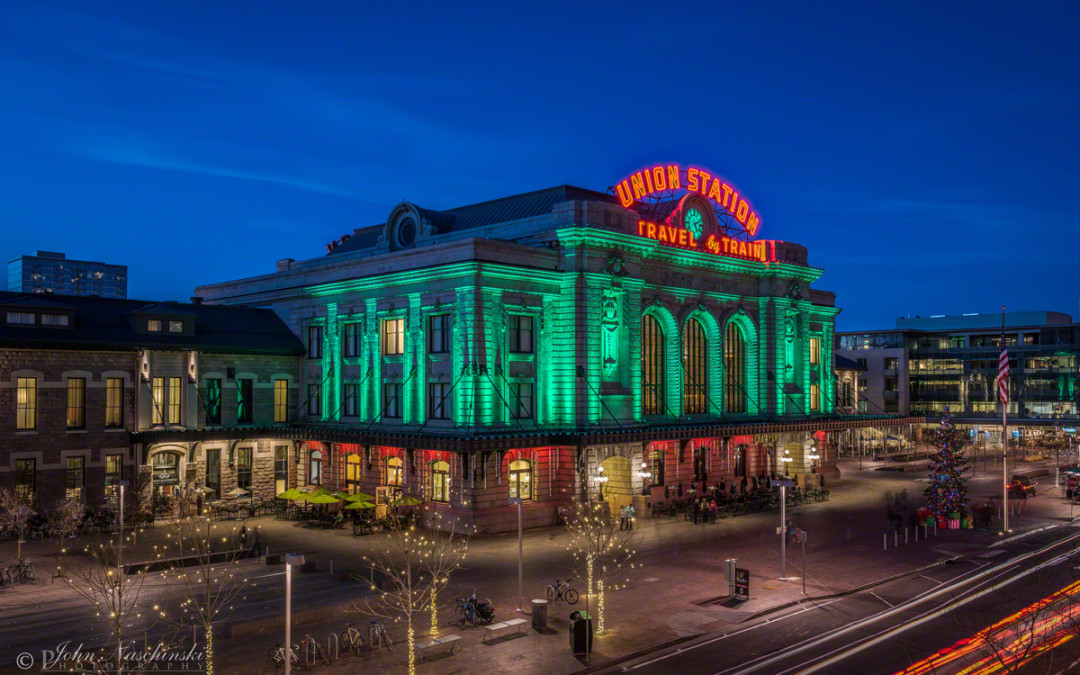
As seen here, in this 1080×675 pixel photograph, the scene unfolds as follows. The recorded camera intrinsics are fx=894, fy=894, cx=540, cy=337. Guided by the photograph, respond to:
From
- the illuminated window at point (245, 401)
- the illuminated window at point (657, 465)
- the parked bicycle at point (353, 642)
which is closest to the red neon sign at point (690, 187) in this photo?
the illuminated window at point (657, 465)

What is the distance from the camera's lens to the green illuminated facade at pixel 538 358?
57.0m

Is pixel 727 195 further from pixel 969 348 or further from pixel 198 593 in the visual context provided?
pixel 969 348

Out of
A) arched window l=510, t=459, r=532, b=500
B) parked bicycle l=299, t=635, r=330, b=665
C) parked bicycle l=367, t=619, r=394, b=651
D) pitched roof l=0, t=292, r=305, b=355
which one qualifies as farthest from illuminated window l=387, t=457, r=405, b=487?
parked bicycle l=299, t=635, r=330, b=665

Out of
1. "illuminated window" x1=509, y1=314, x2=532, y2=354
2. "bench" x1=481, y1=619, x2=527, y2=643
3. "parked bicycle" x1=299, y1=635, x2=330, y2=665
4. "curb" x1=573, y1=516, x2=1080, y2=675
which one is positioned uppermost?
"illuminated window" x1=509, y1=314, x2=532, y2=354

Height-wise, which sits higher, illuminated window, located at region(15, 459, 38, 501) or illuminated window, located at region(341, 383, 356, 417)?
illuminated window, located at region(341, 383, 356, 417)

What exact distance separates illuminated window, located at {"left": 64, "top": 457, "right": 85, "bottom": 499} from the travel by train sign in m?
40.4

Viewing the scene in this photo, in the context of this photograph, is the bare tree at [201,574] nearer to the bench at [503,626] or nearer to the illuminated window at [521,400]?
the bench at [503,626]

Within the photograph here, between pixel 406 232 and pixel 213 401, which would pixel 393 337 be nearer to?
pixel 406 232

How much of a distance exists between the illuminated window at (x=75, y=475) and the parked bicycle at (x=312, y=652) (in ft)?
109

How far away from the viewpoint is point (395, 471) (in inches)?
2383

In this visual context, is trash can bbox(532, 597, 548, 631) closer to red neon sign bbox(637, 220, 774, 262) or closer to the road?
the road

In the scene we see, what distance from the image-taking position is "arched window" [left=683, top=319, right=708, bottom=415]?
71875 millimetres

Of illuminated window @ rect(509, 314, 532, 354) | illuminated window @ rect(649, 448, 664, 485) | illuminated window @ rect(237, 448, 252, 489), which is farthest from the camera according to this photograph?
illuminated window @ rect(649, 448, 664, 485)

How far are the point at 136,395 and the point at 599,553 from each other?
38.2m
